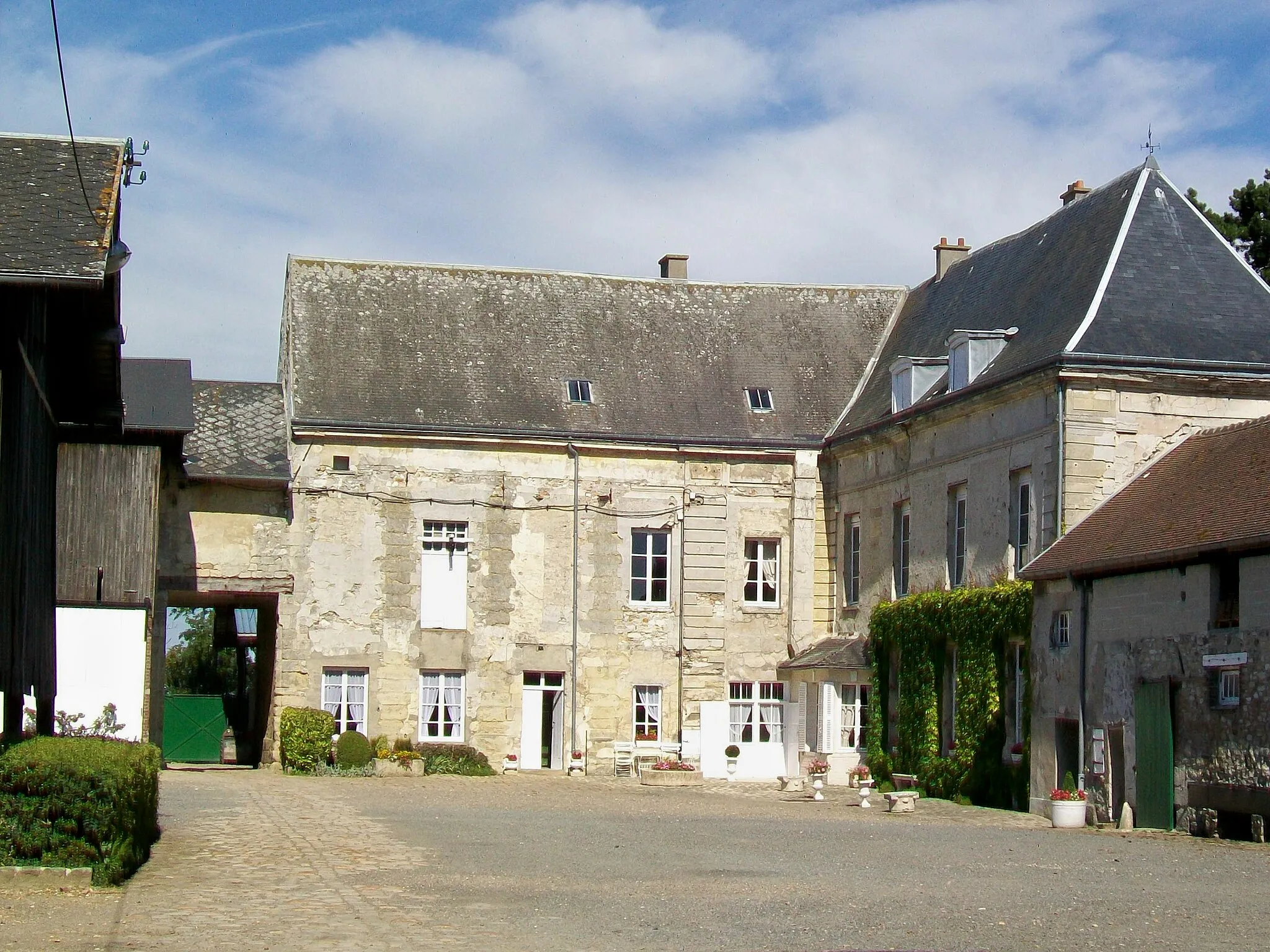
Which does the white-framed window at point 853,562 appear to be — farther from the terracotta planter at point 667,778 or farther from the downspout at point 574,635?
the downspout at point 574,635

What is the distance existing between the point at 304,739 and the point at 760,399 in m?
9.64

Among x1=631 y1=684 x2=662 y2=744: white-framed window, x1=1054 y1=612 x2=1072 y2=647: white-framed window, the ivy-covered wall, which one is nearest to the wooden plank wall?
x1=631 y1=684 x2=662 y2=744: white-framed window

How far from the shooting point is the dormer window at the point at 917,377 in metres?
26.1

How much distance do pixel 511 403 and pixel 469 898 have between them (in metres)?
18.0

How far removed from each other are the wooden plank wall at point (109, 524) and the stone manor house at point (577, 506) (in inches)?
109

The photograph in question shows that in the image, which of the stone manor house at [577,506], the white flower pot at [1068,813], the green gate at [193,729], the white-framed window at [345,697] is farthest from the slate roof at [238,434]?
the white flower pot at [1068,813]

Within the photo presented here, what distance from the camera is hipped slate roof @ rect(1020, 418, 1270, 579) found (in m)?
17.7

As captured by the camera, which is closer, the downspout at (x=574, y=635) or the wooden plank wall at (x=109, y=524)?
the wooden plank wall at (x=109, y=524)

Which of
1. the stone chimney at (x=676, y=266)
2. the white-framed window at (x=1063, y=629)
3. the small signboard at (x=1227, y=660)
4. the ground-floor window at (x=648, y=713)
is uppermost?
the stone chimney at (x=676, y=266)

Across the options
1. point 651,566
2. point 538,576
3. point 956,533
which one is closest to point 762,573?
point 651,566

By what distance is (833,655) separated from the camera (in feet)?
89.6

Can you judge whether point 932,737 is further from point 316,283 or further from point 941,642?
point 316,283

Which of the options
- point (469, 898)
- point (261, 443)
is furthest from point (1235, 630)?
point (261, 443)

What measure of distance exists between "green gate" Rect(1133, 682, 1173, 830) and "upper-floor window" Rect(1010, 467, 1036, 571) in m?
3.76
